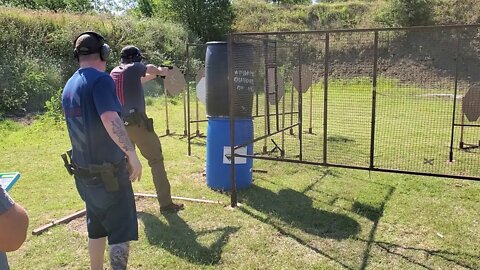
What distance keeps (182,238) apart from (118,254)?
1.20 metres

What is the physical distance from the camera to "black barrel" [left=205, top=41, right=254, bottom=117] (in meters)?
5.17

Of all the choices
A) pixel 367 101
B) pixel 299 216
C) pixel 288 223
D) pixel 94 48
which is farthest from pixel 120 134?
pixel 367 101

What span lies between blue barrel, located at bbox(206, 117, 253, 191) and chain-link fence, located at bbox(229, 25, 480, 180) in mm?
302

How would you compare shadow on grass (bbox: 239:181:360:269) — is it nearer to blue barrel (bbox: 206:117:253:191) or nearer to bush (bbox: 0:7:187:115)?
blue barrel (bbox: 206:117:253:191)

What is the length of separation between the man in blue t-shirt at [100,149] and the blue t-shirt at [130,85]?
1.48m

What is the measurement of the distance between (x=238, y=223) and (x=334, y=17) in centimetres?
2535

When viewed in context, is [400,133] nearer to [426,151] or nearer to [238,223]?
[426,151]

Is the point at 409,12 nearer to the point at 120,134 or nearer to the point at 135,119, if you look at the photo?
the point at 135,119

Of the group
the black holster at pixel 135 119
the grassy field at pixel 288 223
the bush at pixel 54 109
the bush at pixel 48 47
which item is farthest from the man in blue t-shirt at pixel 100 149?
the bush at pixel 48 47

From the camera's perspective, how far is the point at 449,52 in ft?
65.8

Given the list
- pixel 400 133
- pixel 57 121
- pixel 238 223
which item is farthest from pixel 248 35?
pixel 57 121

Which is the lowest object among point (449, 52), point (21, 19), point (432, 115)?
point (432, 115)

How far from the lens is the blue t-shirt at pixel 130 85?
174 inches

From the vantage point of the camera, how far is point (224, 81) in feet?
17.3
